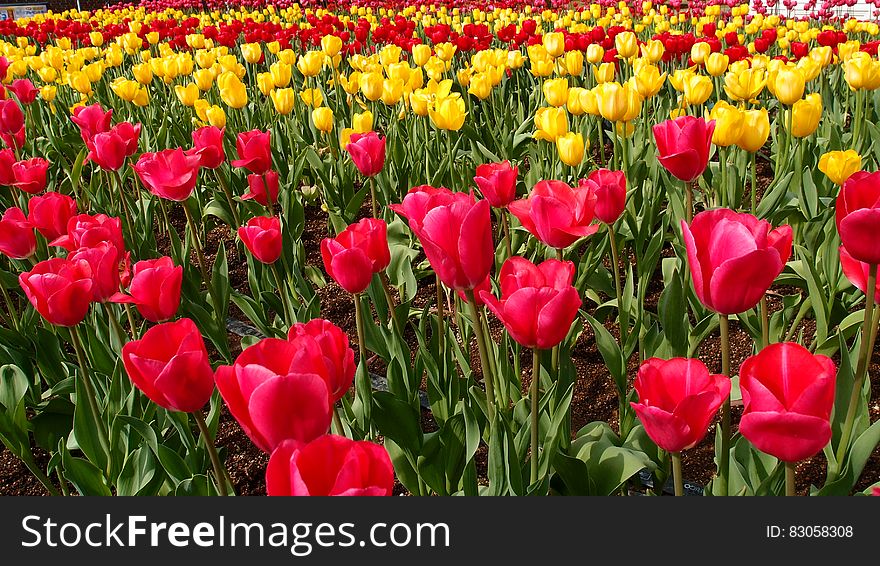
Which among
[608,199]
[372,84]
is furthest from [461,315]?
[372,84]

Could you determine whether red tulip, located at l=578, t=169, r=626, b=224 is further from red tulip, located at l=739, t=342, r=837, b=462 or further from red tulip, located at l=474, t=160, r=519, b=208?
red tulip, located at l=739, t=342, r=837, b=462

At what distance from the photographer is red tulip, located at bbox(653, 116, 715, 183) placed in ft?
5.85

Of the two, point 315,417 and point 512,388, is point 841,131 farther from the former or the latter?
point 315,417

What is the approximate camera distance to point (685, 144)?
1812 millimetres

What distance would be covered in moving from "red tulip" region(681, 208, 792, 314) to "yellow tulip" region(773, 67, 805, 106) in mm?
1753

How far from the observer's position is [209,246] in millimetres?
3471

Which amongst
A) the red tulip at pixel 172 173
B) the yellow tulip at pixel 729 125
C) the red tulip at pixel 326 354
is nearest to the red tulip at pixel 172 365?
the red tulip at pixel 326 354

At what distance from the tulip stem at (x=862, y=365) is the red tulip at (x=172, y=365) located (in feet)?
3.05

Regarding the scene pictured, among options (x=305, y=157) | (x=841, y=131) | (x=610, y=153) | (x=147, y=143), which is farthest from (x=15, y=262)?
(x=841, y=131)

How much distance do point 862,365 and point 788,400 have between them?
1.49 feet

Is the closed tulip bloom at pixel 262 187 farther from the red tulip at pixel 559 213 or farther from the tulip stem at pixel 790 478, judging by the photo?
the tulip stem at pixel 790 478

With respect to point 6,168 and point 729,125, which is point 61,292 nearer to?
point 6,168

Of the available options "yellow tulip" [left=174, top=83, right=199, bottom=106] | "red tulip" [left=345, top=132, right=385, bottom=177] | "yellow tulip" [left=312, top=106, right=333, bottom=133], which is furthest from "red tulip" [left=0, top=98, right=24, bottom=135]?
"red tulip" [left=345, top=132, right=385, bottom=177]

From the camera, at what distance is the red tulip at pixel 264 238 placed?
5.65 ft
